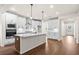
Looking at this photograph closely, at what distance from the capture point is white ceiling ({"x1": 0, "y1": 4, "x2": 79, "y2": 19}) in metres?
1.95

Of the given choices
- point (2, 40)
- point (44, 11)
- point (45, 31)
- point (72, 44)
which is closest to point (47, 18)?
point (44, 11)

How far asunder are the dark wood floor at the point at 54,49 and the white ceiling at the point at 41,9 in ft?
2.16

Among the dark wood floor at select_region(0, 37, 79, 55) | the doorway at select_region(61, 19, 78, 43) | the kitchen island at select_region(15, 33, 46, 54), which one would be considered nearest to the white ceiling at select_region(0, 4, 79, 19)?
the doorway at select_region(61, 19, 78, 43)

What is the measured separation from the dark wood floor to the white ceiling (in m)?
0.66

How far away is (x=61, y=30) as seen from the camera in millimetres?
2121

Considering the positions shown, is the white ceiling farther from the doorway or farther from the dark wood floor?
the dark wood floor

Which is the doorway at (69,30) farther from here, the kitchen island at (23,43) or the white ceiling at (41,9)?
the kitchen island at (23,43)

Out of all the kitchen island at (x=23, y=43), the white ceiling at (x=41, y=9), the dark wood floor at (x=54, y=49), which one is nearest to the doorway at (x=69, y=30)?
the dark wood floor at (x=54, y=49)

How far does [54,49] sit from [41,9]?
3.18 feet

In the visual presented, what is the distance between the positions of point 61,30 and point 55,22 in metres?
0.24

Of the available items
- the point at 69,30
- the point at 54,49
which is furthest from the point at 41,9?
the point at 54,49

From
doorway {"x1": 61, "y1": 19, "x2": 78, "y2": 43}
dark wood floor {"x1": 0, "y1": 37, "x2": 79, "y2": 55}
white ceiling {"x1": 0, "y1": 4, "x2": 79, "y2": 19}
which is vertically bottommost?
dark wood floor {"x1": 0, "y1": 37, "x2": 79, "y2": 55}

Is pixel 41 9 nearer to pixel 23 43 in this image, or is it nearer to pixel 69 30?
pixel 69 30
